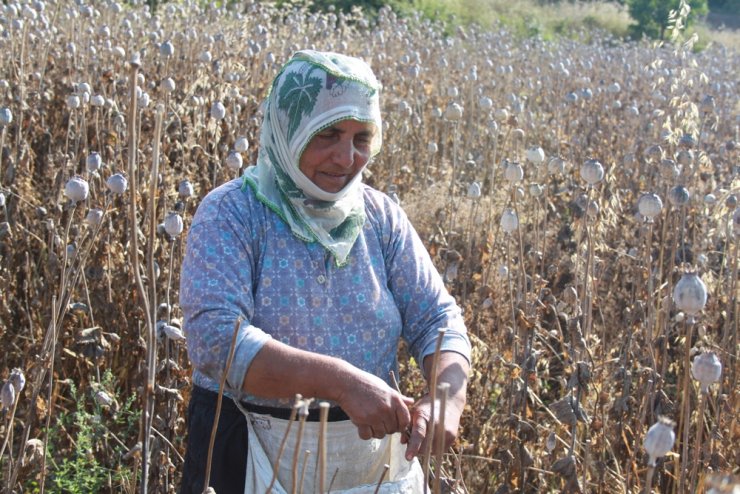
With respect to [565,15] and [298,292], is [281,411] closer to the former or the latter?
[298,292]

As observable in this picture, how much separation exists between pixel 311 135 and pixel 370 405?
1.74 ft

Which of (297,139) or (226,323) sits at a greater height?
(297,139)

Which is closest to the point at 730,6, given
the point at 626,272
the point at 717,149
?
the point at 717,149

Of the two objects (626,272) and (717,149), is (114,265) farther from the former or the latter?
(717,149)

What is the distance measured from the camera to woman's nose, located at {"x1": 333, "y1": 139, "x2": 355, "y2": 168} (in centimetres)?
175

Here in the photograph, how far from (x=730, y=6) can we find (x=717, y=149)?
27.7 m

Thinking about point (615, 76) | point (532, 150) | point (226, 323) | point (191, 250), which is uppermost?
point (615, 76)

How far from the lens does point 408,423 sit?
1.54 m

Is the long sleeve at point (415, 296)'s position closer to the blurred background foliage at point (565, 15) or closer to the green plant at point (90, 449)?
the green plant at point (90, 449)

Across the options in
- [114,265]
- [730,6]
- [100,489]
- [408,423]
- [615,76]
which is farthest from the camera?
[730,6]

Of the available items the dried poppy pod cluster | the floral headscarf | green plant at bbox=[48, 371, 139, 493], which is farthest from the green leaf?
green plant at bbox=[48, 371, 139, 493]

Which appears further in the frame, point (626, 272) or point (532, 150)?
point (626, 272)

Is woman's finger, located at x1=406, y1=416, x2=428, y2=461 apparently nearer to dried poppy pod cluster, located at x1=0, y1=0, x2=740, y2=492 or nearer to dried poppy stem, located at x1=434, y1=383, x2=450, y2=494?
dried poppy pod cluster, located at x1=0, y1=0, x2=740, y2=492

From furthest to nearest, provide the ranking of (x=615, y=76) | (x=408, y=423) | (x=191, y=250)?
(x=615, y=76) < (x=191, y=250) < (x=408, y=423)
